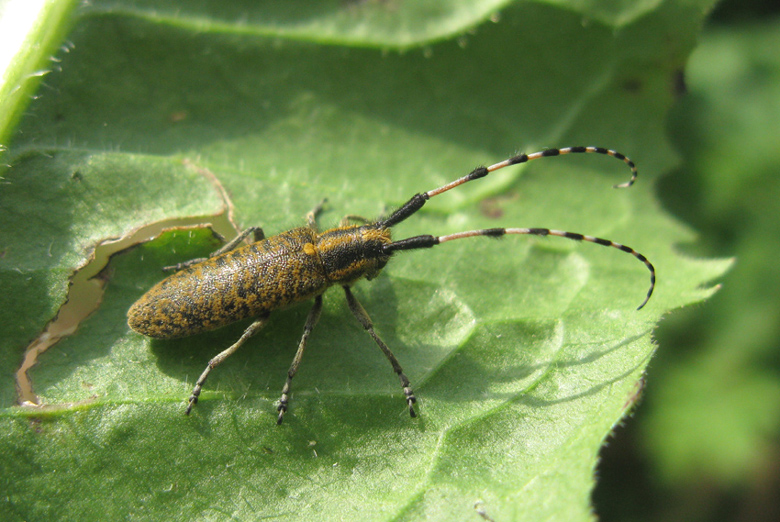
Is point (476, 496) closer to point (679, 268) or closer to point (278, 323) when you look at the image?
point (278, 323)

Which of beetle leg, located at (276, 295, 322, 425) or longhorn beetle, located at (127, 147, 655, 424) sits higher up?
longhorn beetle, located at (127, 147, 655, 424)

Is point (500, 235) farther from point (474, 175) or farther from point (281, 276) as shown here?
point (281, 276)

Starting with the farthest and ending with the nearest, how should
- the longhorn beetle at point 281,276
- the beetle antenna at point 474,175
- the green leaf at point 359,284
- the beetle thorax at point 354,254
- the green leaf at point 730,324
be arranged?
1. the green leaf at point 730,324
2. the beetle thorax at point 354,254
3. the beetle antenna at point 474,175
4. the longhorn beetle at point 281,276
5. the green leaf at point 359,284

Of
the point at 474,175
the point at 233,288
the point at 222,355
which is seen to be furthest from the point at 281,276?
the point at 474,175

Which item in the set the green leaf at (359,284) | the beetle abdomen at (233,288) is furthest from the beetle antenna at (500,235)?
the beetle abdomen at (233,288)

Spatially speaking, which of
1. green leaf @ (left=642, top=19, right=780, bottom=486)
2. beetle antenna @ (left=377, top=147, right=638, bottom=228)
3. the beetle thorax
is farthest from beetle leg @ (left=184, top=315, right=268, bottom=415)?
green leaf @ (left=642, top=19, right=780, bottom=486)

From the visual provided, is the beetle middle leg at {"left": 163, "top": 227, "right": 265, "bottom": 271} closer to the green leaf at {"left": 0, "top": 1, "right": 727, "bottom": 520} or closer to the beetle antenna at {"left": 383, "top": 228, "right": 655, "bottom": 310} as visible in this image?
the green leaf at {"left": 0, "top": 1, "right": 727, "bottom": 520}

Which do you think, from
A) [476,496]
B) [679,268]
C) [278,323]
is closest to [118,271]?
[278,323]

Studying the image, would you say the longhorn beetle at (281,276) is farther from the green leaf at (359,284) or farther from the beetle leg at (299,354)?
the green leaf at (359,284)

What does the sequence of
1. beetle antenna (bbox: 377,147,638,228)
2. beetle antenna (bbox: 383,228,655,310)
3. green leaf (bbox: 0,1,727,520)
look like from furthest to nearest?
beetle antenna (bbox: 377,147,638,228), beetle antenna (bbox: 383,228,655,310), green leaf (bbox: 0,1,727,520)
